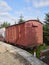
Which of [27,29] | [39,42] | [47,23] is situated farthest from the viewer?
[47,23]

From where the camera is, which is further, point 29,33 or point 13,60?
point 29,33

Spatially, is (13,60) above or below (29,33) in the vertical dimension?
below

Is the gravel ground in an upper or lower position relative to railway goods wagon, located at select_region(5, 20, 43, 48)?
lower

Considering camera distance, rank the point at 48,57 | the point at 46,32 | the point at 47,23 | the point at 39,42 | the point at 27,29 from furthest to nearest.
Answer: the point at 47,23
the point at 46,32
the point at 39,42
the point at 27,29
the point at 48,57

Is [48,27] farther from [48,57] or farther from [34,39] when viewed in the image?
[48,57]

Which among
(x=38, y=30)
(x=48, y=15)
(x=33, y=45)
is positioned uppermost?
(x=48, y=15)

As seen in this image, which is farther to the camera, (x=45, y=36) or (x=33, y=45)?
(x=45, y=36)

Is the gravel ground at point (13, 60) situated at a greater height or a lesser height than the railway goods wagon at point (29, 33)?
lesser

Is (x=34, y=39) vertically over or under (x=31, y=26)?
under

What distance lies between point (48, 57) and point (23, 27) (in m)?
9.19

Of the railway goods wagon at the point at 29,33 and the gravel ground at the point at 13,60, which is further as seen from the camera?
the railway goods wagon at the point at 29,33

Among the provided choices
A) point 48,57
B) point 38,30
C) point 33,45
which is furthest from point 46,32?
point 48,57

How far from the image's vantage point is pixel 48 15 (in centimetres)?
2386

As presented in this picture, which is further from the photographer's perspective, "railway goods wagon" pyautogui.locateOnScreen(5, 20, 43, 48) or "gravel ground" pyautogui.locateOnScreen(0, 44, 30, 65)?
"railway goods wagon" pyautogui.locateOnScreen(5, 20, 43, 48)
